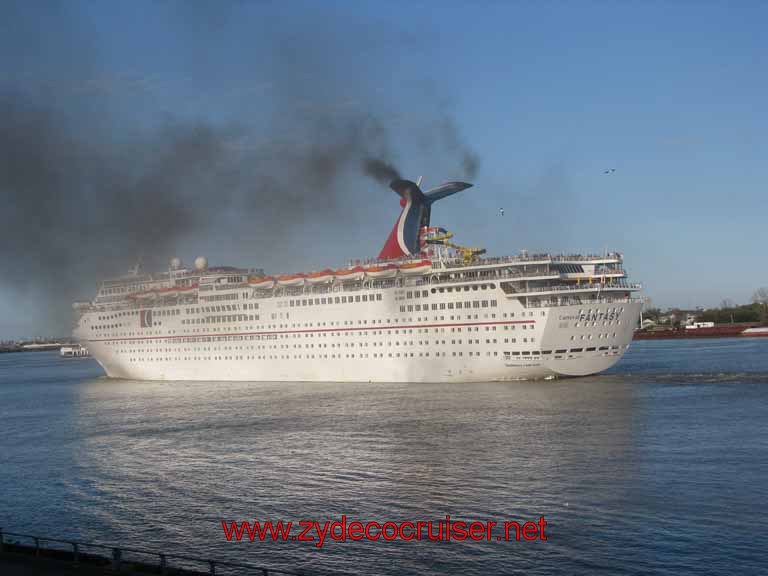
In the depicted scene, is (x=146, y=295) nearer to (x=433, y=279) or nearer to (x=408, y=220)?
(x=408, y=220)

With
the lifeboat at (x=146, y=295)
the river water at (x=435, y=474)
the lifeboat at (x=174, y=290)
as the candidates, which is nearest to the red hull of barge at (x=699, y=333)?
the river water at (x=435, y=474)

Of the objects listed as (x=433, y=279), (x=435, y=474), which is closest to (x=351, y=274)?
(x=433, y=279)

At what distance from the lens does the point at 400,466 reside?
24.0 metres

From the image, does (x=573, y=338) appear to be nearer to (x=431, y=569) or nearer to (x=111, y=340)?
(x=431, y=569)

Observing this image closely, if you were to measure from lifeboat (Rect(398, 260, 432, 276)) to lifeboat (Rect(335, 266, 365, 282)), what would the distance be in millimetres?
2898

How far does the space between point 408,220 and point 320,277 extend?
11584 millimetres

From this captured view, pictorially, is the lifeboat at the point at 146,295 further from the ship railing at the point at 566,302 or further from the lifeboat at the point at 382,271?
the ship railing at the point at 566,302

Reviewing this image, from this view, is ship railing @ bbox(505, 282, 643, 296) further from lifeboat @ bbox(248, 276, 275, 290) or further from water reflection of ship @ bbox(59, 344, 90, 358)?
water reflection of ship @ bbox(59, 344, 90, 358)

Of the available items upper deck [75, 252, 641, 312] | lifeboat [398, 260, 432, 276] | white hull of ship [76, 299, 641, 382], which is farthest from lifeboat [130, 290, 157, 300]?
lifeboat [398, 260, 432, 276]

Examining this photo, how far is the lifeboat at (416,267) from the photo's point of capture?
154ft

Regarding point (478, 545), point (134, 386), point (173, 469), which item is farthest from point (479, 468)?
point (134, 386)

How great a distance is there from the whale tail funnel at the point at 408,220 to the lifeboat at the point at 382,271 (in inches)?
405

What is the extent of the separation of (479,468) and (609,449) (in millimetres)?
4755

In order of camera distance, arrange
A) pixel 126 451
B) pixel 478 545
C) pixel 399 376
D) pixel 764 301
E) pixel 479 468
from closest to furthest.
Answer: pixel 478 545
pixel 479 468
pixel 126 451
pixel 399 376
pixel 764 301
